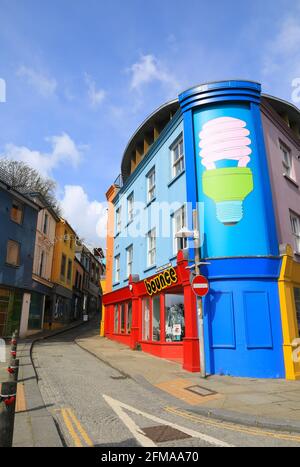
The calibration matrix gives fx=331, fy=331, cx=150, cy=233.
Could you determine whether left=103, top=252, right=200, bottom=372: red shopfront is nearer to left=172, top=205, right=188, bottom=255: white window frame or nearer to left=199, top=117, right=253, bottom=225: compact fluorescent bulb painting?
left=172, top=205, right=188, bottom=255: white window frame

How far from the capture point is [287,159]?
15.8 m

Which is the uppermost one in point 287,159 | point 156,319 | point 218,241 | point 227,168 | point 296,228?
point 287,159

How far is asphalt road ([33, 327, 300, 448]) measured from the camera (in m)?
5.15

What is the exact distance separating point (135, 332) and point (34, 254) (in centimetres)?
1436

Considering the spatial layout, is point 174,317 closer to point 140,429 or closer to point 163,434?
point 140,429

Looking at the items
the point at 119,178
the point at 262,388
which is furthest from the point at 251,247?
the point at 119,178

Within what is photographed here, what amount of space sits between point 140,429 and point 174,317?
28.2 feet

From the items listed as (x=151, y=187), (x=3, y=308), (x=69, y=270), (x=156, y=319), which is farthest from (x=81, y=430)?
(x=69, y=270)

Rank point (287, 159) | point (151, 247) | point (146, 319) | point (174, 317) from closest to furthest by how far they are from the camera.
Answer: point (174, 317), point (287, 159), point (146, 319), point (151, 247)

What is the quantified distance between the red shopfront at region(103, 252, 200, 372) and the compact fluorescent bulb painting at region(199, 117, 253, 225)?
2.62m

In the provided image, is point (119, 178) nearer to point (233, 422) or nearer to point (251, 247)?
point (251, 247)

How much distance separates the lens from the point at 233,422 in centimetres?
622

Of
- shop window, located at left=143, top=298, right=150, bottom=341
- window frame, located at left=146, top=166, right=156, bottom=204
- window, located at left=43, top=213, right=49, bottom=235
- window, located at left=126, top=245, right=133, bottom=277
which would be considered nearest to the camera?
shop window, located at left=143, top=298, right=150, bottom=341

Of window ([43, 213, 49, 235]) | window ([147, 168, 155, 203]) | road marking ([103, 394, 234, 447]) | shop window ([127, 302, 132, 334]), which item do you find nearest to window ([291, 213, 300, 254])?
window ([147, 168, 155, 203])
